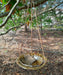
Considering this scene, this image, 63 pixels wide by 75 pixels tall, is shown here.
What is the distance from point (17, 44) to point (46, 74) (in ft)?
6.23

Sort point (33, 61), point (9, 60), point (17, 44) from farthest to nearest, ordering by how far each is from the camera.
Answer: point (17, 44) < point (9, 60) < point (33, 61)

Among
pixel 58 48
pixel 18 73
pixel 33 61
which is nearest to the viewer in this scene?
pixel 33 61

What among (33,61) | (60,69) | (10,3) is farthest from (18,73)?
(10,3)

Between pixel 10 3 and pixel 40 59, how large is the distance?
3.34 feet

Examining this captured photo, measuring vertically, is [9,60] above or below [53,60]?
above

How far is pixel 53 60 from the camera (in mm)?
2820

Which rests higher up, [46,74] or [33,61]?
[33,61]

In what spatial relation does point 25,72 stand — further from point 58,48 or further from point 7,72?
point 58,48

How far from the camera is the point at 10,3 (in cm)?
141

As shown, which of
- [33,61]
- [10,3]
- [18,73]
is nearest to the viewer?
[10,3]

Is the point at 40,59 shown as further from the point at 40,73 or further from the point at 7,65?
the point at 7,65

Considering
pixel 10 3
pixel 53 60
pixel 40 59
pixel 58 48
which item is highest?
pixel 10 3

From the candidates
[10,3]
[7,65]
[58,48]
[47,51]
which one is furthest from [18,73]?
[58,48]

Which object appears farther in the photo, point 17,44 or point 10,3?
point 17,44
